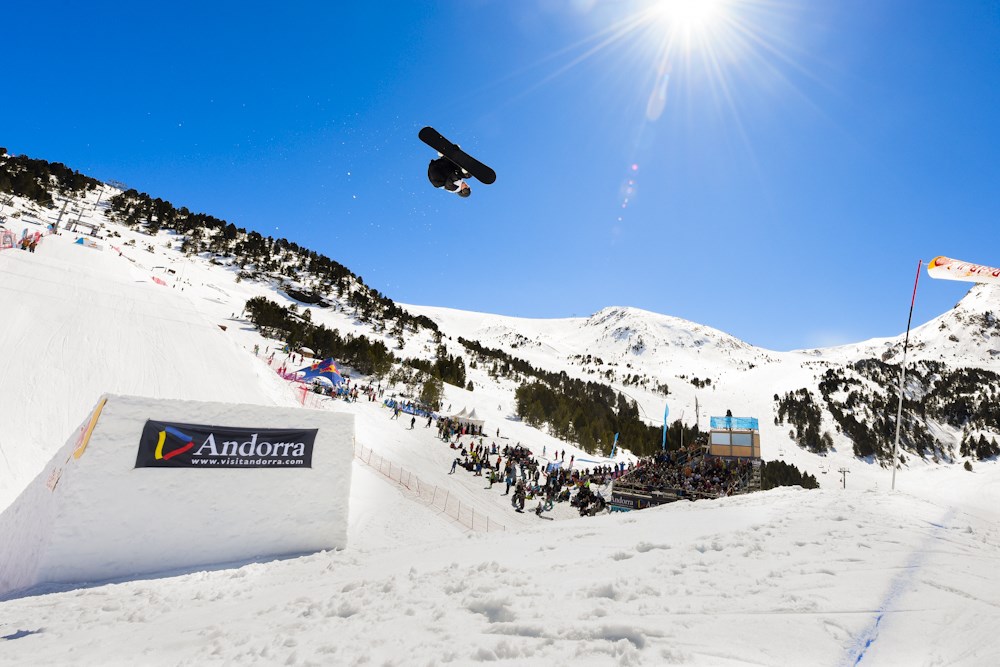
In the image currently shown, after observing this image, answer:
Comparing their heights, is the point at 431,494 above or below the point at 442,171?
below

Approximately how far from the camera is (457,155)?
655 cm

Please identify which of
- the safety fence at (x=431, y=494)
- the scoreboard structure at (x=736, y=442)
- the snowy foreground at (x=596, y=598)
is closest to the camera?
the snowy foreground at (x=596, y=598)

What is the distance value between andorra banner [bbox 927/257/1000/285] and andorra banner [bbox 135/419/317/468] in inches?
1005

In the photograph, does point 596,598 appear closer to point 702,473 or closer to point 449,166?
point 449,166

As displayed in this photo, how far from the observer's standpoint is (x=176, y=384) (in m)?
22.6

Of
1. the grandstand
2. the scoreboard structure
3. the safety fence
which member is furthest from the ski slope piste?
the scoreboard structure

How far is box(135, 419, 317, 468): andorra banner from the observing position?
1079 centimetres

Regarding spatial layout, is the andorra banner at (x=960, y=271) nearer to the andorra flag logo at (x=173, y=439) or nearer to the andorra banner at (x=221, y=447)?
the andorra banner at (x=221, y=447)

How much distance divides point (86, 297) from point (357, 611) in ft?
123

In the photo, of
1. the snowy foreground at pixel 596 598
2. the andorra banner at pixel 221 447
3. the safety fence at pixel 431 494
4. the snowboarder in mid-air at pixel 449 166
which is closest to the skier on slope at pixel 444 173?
the snowboarder in mid-air at pixel 449 166

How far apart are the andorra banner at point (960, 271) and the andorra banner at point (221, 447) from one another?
2554cm

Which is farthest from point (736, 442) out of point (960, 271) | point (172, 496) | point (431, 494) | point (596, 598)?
point (172, 496)

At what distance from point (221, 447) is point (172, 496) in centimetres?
145

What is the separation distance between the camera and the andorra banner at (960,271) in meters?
17.8
